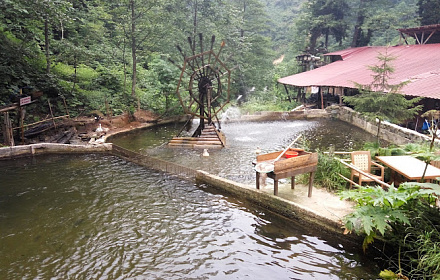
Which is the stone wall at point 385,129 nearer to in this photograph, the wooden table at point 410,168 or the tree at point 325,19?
the wooden table at point 410,168

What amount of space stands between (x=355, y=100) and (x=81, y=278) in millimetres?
9015

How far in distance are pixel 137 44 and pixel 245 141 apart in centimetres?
1228

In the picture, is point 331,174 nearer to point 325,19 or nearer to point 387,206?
point 387,206

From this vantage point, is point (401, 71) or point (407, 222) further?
point (401, 71)

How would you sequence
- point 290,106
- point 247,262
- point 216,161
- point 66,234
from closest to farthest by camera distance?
point 247,262 < point 66,234 < point 216,161 < point 290,106

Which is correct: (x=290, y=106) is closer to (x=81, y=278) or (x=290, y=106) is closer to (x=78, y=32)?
(x=78, y=32)

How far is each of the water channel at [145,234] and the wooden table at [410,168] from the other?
6.07 ft

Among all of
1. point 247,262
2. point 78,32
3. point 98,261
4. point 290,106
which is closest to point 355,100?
point 247,262

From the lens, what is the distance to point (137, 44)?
21609 millimetres

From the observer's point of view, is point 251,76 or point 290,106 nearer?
point 290,106

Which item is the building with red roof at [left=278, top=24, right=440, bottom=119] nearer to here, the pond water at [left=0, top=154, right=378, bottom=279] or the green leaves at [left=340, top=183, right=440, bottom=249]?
the green leaves at [left=340, top=183, right=440, bottom=249]

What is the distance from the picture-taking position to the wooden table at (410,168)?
5.96m

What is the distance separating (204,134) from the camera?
1414 cm

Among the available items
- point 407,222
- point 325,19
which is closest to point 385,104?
point 407,222
